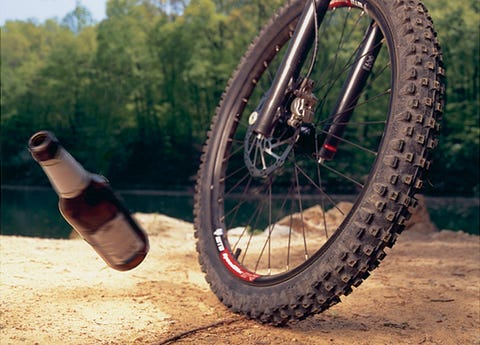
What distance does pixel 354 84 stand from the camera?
3.45m

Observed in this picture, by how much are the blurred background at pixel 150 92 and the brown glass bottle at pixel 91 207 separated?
75.1 feet

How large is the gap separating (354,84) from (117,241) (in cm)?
200

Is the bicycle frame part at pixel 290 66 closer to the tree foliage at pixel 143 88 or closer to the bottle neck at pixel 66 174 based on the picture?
the bottle neck at pixel 66 174

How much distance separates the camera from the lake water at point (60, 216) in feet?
38.1

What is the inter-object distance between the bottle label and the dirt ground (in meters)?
0.61

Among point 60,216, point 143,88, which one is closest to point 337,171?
point 60,216

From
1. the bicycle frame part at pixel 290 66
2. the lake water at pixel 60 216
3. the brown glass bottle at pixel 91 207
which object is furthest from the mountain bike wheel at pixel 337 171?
the lake water at pixel 60 216

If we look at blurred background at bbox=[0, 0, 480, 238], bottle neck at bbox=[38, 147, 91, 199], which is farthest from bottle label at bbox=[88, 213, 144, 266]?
blurred background at bbox=[0, 0, 480, 238]

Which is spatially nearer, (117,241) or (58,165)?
(58,165)

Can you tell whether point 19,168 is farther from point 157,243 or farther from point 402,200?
point 402,200

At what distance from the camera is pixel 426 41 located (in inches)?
99.7

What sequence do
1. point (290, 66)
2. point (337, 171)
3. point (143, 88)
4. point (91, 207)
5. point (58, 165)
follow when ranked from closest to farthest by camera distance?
point (58, 165) < point (91, 207) < point (337, 171) < point (290, 66) < point (143, 88)

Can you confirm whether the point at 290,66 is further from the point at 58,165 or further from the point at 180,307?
the point at 58,165

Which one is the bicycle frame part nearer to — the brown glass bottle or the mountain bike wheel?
the mountain bike wheel
